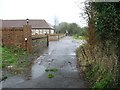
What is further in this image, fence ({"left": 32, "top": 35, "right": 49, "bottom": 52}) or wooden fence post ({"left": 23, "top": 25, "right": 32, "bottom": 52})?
fence ({"left": 32, "top": 35, "right": 49, "bottom": 52})

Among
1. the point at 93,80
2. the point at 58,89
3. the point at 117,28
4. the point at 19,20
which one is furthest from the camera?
the point at 19,20

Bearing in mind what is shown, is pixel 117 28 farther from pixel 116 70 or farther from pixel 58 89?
pixel 58 89

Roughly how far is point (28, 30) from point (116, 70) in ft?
40.0

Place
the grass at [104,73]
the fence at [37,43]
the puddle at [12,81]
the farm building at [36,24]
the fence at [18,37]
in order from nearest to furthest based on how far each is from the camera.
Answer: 1. the grass at [104,73]
2. the puddle at [12,81]
3. the fence at [18,37]
4. the fence at [37,43]
5. the farm building at [36,24]

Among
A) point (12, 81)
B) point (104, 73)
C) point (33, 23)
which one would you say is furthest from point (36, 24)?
point (104, 73)

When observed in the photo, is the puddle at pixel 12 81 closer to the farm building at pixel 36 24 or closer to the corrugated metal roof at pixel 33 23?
the farm building at pixel 36 24

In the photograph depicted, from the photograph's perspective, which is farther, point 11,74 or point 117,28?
point 11,74

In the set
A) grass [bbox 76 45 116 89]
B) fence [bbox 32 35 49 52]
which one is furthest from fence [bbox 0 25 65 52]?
grass [bbox 76 45 116 89]

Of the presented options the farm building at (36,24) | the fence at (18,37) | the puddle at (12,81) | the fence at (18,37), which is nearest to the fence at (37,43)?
the fence at (18,37)

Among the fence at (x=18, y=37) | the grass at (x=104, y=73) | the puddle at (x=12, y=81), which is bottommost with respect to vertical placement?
the puddle at (x=12, y=81)

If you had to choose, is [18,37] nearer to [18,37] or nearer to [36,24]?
[18,37]

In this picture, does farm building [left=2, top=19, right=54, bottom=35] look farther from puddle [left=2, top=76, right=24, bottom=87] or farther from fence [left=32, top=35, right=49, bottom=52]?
puddle [left=2, top=76, right=24, bottom=87]

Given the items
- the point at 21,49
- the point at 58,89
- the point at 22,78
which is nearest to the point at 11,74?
the point at 22,78

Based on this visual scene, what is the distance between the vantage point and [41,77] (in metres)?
9.83
